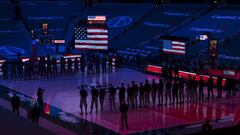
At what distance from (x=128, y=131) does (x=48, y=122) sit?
3927 mm

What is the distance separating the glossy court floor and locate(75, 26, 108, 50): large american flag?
2469mm

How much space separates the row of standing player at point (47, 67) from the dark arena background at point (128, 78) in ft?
0.27

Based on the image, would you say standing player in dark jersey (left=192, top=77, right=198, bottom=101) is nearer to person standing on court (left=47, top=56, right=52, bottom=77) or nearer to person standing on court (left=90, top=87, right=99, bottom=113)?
person standing on court (left=90, top=87, right=99, bottom=113)

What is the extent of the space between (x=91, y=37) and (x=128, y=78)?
170 inches

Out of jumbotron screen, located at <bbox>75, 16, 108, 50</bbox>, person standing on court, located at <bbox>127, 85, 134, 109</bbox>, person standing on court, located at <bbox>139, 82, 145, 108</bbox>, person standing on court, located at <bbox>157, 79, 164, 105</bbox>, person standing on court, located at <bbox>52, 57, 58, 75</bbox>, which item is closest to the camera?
person standing on court, located at <bbox>127, 85, 134, 109</bbox>

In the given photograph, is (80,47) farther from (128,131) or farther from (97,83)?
(128,131)

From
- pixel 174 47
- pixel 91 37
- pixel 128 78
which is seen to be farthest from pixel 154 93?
pixel 174 47

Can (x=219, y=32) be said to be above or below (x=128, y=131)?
above

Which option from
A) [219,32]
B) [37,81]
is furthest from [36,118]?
[219,32]

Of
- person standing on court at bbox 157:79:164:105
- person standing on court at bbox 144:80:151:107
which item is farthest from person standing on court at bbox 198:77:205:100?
person standing on court at bbox 144:80:151:107

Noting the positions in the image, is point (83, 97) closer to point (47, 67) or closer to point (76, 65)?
point (47, 67)

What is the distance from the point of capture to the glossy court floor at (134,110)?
22453 millimetres

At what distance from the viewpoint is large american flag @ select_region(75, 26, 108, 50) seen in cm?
3309

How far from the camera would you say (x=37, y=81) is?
33.6 metres
